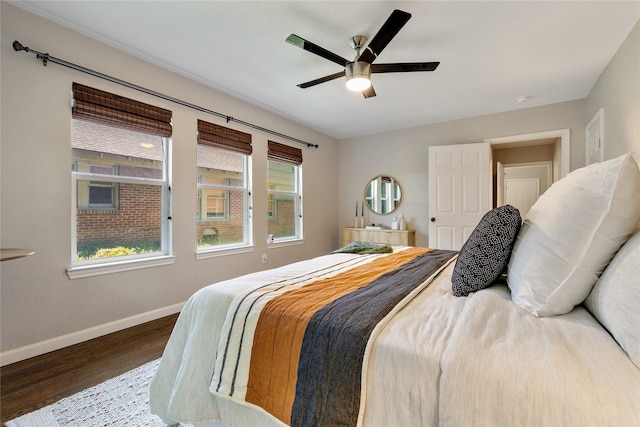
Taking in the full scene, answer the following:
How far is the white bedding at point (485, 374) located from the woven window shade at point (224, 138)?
2.63 meters

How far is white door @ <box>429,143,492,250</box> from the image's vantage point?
3922mm

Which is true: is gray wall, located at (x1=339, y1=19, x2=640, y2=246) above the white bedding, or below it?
above

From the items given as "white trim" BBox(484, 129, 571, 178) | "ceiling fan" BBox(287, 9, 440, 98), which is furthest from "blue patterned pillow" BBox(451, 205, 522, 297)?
"white trim" BBox(484, 129, 571, 178)

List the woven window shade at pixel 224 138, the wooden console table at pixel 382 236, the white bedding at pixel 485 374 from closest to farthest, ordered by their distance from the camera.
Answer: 1. the white bedding at pixel 485 374
2. the woven window shade at pixel 224 138
3. the wooden console table at pixel 382 236

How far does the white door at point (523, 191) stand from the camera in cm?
634

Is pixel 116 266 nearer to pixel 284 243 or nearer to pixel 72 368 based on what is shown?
pixel 72 368

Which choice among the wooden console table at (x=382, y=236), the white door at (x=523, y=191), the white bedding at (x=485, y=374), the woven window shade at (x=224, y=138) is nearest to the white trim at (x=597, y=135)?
the wooden console table at (x=382, y=236)

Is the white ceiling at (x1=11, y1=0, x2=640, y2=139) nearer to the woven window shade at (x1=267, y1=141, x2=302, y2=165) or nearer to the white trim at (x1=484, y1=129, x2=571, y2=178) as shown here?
the white trim at (x1=484, y1=129, x2=571, y2=178)

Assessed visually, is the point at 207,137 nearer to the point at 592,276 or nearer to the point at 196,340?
the point at 196,340

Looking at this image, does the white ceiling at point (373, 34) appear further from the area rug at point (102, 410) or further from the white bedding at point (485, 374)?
the area rug at point (102, 410)

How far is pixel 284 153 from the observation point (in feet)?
13.7

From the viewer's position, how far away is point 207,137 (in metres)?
3.11

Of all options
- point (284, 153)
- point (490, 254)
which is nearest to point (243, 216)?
point (284, 153)

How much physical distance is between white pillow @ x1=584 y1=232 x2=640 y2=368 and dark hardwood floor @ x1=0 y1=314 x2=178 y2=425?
98.9 inches
